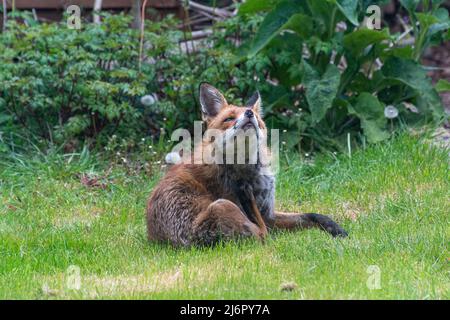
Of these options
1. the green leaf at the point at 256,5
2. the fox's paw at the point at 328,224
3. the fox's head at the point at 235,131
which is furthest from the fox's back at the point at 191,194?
the green leaf at the point at 256,5

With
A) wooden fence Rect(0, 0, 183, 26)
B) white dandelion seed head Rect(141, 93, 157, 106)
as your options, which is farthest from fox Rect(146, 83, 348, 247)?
wooden fence Rect(0, 0, 183, 26)

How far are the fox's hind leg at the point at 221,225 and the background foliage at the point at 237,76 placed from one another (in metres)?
2.56

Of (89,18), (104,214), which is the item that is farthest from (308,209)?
(89,18)

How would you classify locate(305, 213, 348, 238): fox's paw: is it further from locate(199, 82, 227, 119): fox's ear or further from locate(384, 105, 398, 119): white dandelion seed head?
locate(384, 105, 398, 119): white dandelion seed head

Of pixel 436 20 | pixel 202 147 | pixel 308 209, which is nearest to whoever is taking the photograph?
pixel 202 147

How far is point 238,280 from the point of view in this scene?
200 inches

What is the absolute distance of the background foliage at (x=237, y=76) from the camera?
27.7ft

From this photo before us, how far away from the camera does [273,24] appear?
8.34 m

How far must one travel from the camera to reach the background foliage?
27.7 ft

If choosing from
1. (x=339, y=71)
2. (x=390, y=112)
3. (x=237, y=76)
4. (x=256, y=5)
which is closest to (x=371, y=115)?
(x=390, y=112)

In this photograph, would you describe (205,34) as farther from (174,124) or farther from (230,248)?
(230,248)

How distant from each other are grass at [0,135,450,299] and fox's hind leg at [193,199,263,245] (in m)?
0.09

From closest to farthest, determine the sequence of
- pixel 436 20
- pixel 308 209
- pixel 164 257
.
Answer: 1. pixel 164 257
2. pixel 308 209
3. pixel 436 20

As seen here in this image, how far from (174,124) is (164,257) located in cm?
351
